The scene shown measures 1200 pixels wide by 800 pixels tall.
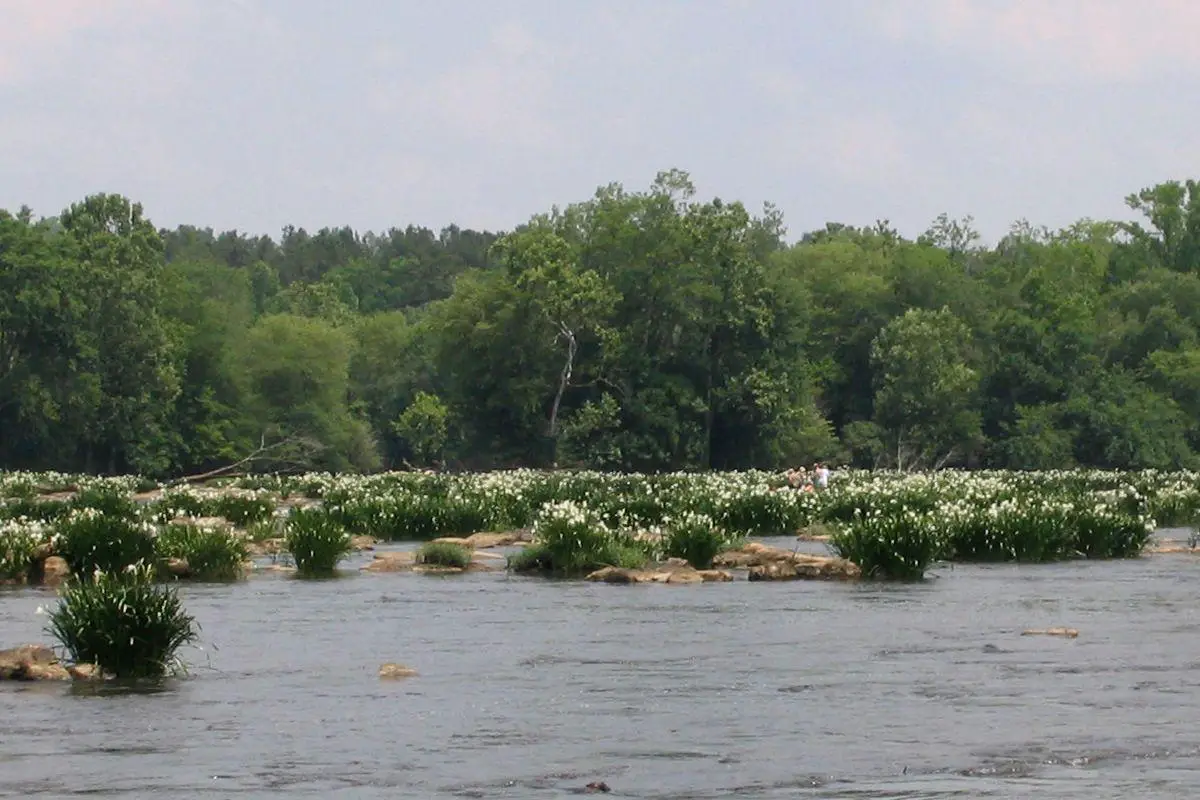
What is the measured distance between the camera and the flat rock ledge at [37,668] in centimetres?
1838

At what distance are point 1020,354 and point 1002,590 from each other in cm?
8300

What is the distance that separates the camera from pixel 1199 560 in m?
34.0

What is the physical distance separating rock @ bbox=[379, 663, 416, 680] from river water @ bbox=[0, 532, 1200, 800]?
0.53ft

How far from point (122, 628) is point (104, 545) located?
981 centimetres

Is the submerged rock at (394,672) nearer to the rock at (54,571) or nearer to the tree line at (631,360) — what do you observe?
the rock at (54,571)

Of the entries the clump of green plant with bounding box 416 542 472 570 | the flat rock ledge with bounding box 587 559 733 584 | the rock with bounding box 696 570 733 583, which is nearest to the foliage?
the clump of green plant with bounding box 416 542 472 570

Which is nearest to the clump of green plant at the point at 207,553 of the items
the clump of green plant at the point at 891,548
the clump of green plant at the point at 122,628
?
the clump of green plant at the point at 891,548

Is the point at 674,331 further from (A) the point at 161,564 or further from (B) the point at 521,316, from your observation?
(A) the point at 161,564

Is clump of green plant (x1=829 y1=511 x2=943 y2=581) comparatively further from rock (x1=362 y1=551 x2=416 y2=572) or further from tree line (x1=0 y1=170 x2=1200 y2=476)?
tree line (x1=0 y1=170 x2=1200 y2=476)

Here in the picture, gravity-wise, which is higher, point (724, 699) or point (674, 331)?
point (674, 331)

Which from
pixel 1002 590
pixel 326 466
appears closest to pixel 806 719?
pixel 1002 590

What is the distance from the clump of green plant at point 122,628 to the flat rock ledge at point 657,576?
1161 cm

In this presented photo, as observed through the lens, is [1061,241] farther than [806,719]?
Yes

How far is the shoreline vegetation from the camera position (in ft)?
61.5
